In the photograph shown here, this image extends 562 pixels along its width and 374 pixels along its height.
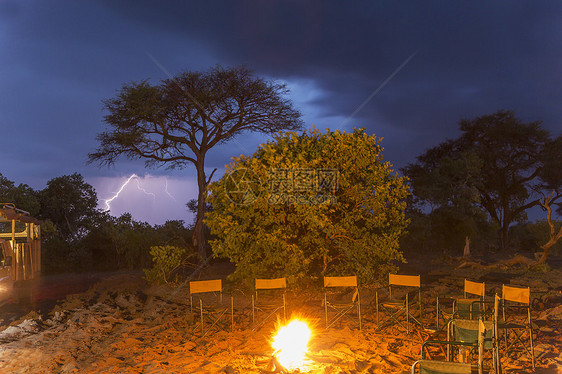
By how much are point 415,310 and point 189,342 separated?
4.54 metres

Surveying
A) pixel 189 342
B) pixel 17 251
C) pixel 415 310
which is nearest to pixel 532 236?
pixel 415 310

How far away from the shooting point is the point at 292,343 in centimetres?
714

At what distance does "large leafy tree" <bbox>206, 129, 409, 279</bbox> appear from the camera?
33.3 feet

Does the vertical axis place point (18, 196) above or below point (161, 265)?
above

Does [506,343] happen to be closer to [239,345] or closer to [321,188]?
[239,345]

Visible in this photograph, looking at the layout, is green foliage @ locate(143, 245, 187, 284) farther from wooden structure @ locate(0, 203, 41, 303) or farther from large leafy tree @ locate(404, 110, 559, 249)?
large leafy tree @ locate(404, 110, 559, 249)

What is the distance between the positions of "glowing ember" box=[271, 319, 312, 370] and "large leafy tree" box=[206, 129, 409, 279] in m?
2.27

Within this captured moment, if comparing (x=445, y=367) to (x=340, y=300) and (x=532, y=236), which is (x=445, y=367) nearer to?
(x=340, y=300)

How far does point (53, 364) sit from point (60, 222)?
1810 cm

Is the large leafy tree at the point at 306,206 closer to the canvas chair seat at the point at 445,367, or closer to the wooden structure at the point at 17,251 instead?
the wooden structure at the point at 17,251

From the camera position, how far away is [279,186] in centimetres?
1011

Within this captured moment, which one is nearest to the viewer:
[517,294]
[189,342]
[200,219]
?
[517,294]

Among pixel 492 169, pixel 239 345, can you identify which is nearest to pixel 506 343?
pixel 239 345

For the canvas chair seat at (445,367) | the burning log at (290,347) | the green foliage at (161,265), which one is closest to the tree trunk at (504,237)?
the green foliage at (161,265)
